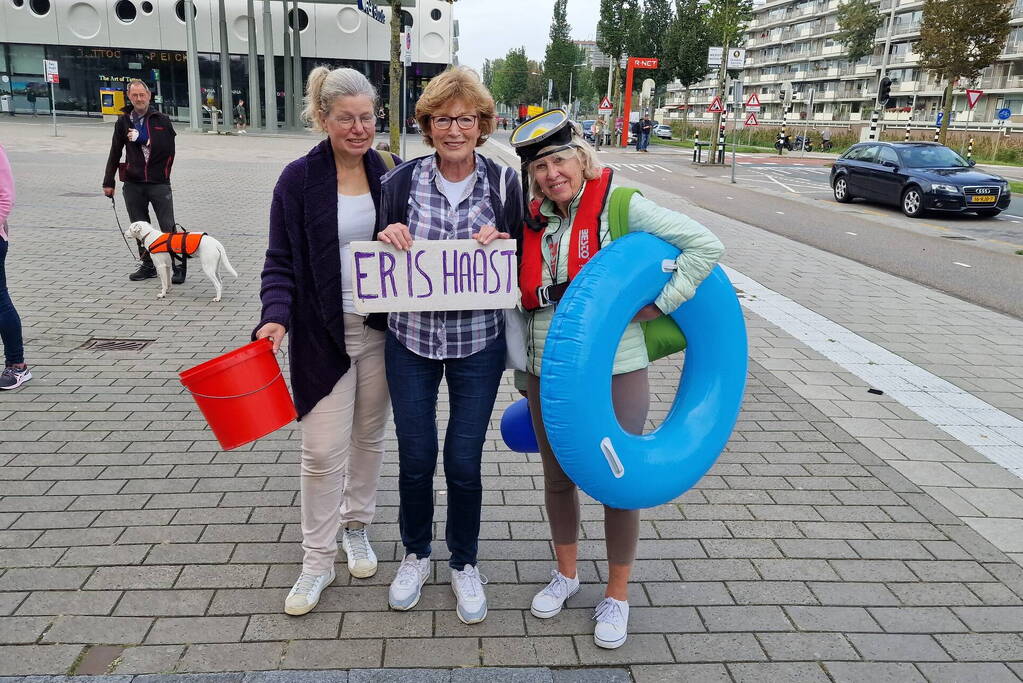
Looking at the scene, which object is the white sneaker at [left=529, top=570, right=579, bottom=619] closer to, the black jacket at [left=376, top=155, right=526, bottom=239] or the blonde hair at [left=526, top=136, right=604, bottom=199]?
the black jacket at [left=376, top=155, right=526, bottom=239]

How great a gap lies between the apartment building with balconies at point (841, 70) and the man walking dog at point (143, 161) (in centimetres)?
5204

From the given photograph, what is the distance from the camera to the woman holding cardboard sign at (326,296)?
2.72 meters

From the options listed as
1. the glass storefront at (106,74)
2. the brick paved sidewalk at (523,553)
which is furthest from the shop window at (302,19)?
the brick paved sidewalk at (523,553)

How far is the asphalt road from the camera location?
10414 millimetres

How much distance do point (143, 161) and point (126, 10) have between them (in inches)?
1760

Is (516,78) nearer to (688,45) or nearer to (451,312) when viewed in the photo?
(688,45)

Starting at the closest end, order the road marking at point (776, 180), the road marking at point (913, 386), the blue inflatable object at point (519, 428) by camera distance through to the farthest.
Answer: the blue inflatable object at point (519, 428) → the road marking at point (913, 386) → the road marking at point (776, 180)

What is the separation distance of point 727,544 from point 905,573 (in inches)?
28.7

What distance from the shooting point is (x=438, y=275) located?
2.65m

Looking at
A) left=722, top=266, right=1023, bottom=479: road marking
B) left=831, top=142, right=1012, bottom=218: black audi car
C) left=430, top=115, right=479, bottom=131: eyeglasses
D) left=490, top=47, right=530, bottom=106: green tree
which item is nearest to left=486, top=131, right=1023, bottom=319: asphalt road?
left=831, top=142, right=1012, bottom=218: black audi car

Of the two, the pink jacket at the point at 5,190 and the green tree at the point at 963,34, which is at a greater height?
the green tree at the point at 963,34

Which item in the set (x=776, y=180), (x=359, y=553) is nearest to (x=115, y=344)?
(x=359, y=553)

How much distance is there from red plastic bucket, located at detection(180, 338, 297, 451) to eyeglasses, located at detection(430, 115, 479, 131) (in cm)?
94

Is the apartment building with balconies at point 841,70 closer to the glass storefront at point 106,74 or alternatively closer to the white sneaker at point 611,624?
the glass storefront at point 106,74
